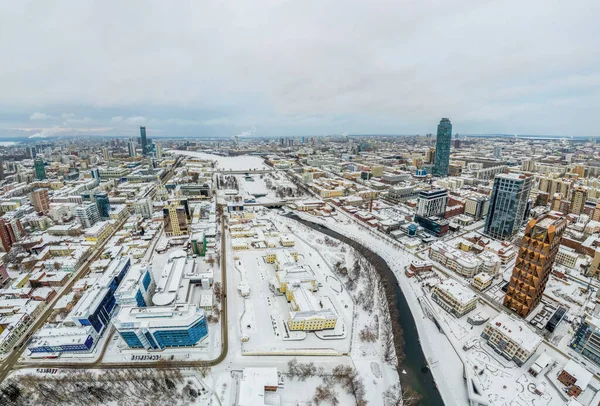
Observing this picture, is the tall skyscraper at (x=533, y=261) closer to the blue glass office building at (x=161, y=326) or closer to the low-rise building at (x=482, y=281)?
the low-rise building at (x=482, y=281)

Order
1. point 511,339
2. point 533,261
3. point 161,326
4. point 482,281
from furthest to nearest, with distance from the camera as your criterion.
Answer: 1. point 482,281
2. point 533,261
3. point 161,326
4. point 511,339

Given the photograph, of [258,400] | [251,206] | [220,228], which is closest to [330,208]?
[251,206]

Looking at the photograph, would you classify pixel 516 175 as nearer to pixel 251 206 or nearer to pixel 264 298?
Answer: pixel 264 298

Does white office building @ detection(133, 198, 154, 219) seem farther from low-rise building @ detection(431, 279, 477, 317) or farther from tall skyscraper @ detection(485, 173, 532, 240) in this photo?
tall skyscraper @ detection(485, 173, 532, 240)

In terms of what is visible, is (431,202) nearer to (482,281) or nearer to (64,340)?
(482,281)

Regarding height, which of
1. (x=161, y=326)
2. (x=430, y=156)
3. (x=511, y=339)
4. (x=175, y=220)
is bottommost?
(x=511, y=339)

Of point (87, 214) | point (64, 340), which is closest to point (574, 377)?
point (64, 340)

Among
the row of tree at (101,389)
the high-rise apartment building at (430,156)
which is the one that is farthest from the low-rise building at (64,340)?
the high-rise apartment building at (430,156)

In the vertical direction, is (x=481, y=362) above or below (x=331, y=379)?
above
